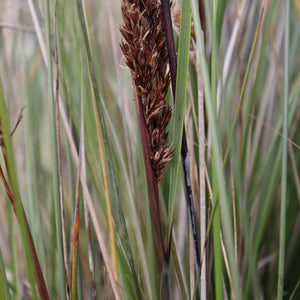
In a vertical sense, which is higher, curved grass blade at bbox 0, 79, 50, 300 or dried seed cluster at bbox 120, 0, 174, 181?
dried seed cluster at bbox 120, 0, 174, 181

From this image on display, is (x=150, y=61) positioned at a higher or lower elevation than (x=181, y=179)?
higher

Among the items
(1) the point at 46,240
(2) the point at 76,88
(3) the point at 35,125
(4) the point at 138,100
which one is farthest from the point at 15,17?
(4) the point at 138,100

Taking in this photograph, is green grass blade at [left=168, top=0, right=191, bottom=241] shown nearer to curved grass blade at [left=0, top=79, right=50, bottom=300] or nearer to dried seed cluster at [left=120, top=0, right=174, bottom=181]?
dried seed cluster at [left=120, top=0, right=174, bottom=181]

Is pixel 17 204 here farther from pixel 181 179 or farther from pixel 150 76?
pixel 181 179

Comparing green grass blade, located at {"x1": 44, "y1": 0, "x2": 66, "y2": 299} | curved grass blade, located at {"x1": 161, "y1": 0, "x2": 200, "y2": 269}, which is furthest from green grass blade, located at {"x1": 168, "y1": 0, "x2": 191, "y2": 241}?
green grass blade, located at {"x1": 44, "y1": 0, "x2": 66, "y2": 299}

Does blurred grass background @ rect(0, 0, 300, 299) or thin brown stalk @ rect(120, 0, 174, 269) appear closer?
thin brown stalk @ rect(120, 0, 174, 269)

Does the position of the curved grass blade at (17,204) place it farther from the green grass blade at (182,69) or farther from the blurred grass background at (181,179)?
the green grass blade at (182,69)

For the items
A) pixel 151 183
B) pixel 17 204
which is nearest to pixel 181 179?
pixel 151 183

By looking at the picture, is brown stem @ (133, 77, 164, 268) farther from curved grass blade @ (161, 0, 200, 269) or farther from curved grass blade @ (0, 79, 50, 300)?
curved grass blade @ (0, 79, 50, 300)
